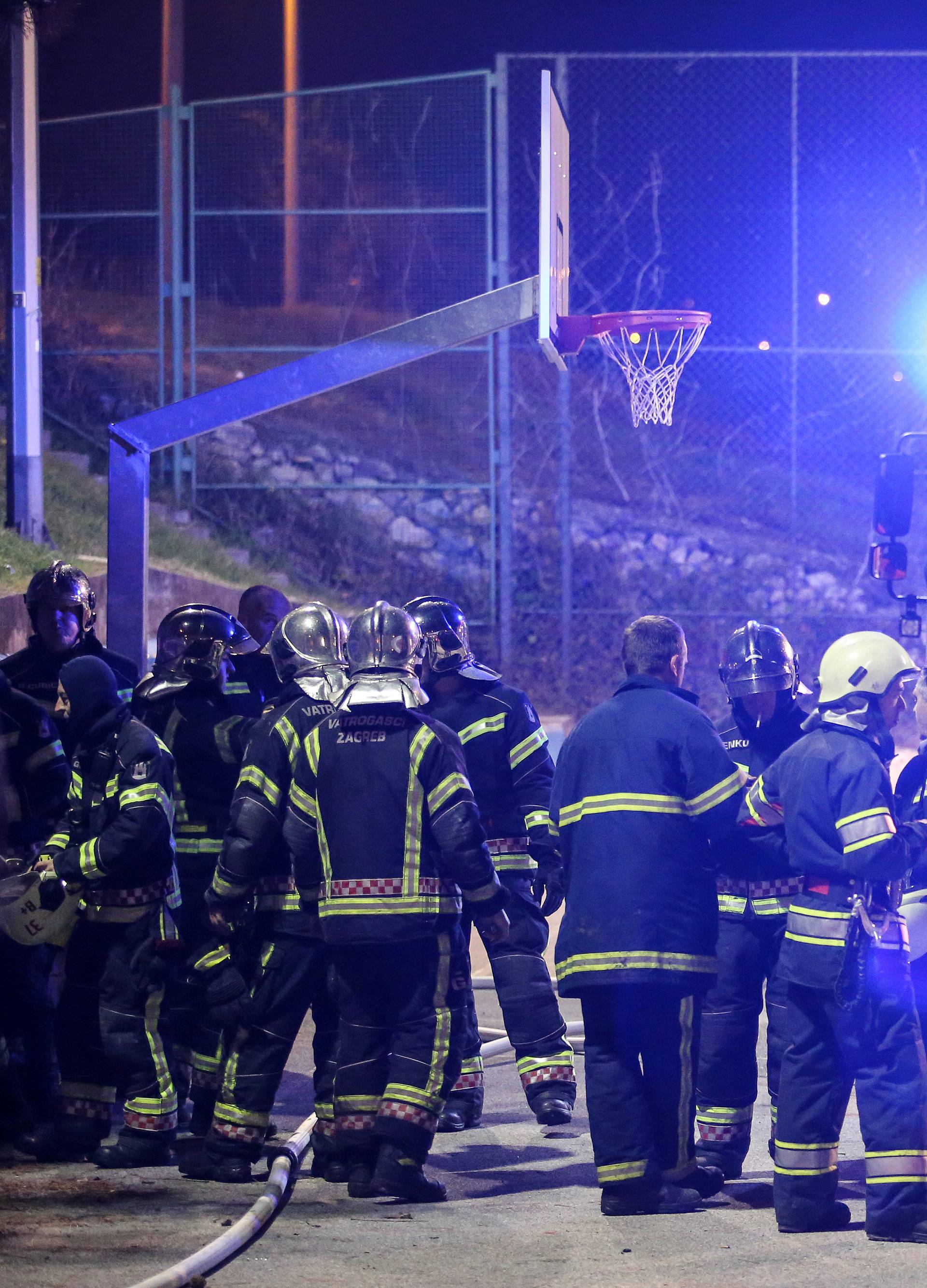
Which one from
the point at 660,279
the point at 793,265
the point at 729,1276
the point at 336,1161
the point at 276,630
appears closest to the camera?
the point at 729,1276

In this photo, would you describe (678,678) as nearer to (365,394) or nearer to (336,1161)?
(336,1161)

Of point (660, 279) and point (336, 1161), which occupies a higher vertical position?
point (660, 279)

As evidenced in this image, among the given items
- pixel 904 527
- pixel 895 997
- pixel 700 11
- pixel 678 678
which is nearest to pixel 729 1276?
pixel 895 997

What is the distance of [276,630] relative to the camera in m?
6.49

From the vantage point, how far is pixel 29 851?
6551 mm

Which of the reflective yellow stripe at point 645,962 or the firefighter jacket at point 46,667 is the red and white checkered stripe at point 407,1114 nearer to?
the reflective yellow stripe at point 645,962

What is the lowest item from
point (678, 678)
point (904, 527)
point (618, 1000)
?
point (618, 1000)

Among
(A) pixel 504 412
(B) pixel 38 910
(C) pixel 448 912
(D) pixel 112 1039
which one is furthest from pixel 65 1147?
(A) pixel 504 412

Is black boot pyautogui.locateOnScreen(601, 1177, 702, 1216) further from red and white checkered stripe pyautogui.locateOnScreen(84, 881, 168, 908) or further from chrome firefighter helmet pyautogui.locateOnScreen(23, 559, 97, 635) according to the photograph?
chrome firefighter helmet pyautogui.locateOnScreen(23, 559, 97, 635)

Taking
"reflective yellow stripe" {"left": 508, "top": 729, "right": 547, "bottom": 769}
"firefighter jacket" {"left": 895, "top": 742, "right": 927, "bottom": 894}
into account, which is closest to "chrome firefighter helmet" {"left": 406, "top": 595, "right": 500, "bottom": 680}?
"reflective yellow stripe" {"left": 508, "top": 729, "right": 547, "bottom": 769}

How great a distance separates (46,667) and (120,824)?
1.87m

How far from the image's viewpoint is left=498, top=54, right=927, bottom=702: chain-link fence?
16797mm

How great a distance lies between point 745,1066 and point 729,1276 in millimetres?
1347

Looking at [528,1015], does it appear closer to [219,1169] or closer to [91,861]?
[219,1169]
